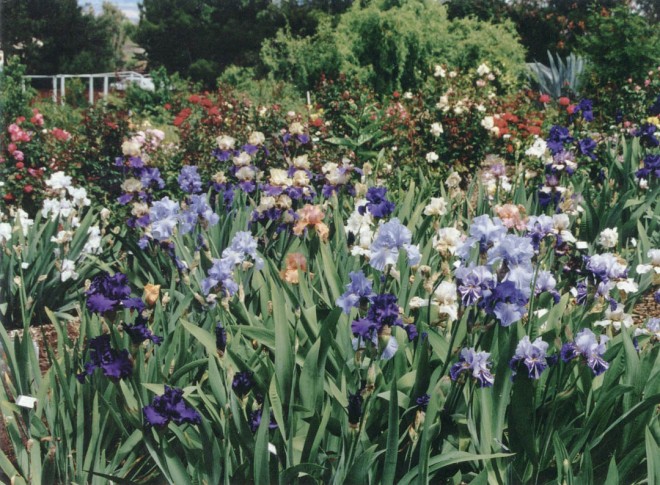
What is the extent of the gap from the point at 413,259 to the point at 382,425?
0.53 metres

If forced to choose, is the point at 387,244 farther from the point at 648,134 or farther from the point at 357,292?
the point at 648,134

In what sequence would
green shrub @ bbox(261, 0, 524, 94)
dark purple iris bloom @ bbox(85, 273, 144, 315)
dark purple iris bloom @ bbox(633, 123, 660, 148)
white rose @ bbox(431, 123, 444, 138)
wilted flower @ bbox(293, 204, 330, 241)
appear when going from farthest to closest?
green shrub @ bbox(261, 0, 524, 94), white rose @ bbox(431, 123, 444, 138), dark purple iris bloom @ bbox(633, 123, 660, 148), wilted flower @ bbox(293, 204, 330, 241), dark purple iris bloom @ bbox(85, 273, 144, 315)

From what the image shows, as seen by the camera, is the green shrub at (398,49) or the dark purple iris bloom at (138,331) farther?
the green shrub at (398,49)

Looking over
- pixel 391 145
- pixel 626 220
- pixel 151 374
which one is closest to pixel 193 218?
pixel 151 374

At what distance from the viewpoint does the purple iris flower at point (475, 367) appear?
2.00m

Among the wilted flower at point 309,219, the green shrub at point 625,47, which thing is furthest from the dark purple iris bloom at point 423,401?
the green shrub at point 625,47

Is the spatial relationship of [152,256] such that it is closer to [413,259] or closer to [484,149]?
[413,259]

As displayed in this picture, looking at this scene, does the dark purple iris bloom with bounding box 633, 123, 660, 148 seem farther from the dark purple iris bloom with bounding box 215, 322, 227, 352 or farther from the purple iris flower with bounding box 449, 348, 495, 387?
the dark purple iris bloom with bounding box 215, 322, 227, 352

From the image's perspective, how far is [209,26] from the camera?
2489 centimetres

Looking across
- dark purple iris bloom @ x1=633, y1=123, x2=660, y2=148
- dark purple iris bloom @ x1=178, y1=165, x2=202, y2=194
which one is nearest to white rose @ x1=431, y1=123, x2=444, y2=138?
dark purple iris bloom @ x1=633, y1=123, x2=660, y2=148

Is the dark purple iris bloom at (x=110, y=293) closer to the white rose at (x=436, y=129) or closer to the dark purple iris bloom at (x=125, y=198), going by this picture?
the dark purple iris bloom at (x=125, y=198)

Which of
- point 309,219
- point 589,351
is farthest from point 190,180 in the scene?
point 589,351

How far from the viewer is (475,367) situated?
200 cm

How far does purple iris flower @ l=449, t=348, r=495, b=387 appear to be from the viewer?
78.6 inches
